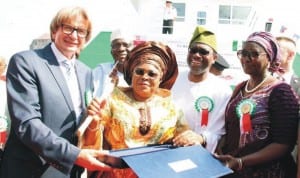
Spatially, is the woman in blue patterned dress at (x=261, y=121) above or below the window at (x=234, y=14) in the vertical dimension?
below

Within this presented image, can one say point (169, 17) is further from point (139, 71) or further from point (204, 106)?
point (139, 71)

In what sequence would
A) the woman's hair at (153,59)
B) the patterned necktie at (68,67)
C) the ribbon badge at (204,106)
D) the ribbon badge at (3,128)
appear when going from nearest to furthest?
1. the patterned necktie at (68,67)
2. the woman's hair at (153,59)
3. the ribbon badge at (204,106)
4. the ribbon badge at (3,128)

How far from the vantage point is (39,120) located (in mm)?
1983

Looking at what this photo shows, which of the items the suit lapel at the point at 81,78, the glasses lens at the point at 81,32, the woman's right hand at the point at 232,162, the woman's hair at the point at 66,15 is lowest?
the woman's right hand at the point at 232,162

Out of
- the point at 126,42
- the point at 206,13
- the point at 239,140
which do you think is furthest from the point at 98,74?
the point at 206,13

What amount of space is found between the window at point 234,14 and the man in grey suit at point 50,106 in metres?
7.84

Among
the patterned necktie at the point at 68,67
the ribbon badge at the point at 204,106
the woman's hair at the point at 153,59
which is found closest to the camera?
the patterned necktie at the point at 68,67

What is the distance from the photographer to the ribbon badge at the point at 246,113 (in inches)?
92.9

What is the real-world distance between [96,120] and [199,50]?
1146 mm

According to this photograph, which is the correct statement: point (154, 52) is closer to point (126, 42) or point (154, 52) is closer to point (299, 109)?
point (299, 109)

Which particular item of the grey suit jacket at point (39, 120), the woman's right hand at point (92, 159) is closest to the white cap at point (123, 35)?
the grey suit jacket at point (39, 120)

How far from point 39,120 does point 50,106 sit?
10 cm

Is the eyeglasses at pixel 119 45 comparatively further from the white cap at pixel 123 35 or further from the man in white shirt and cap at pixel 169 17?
the man in white shirt and cap at pixel 169 17

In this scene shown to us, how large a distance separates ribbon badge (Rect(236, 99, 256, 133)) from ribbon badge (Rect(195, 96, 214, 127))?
0.96 ft
